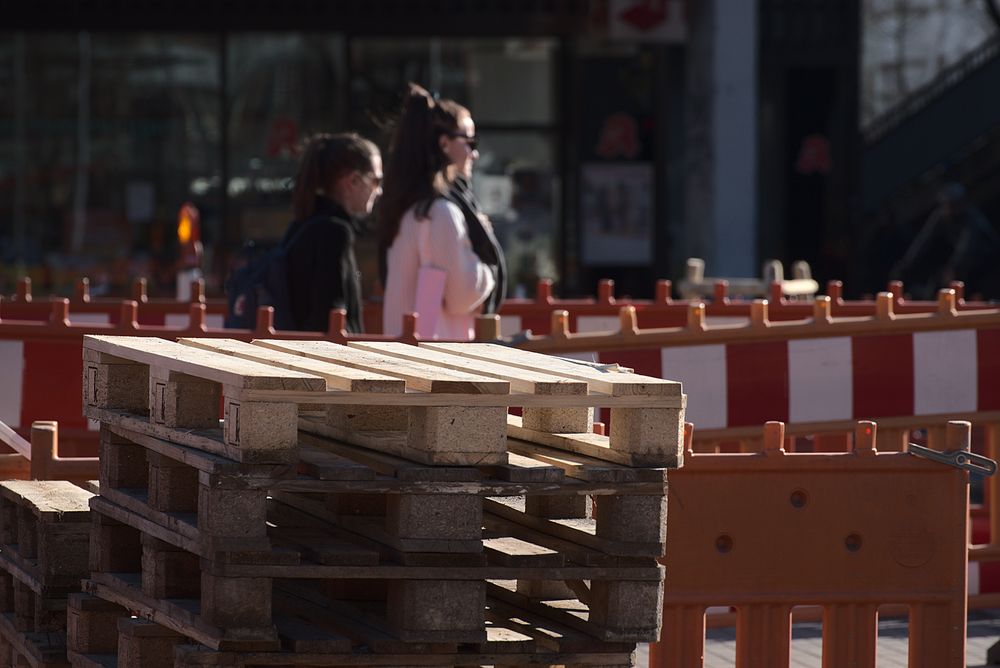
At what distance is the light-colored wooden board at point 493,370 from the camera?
4801 mm

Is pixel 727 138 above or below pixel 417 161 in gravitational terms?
above

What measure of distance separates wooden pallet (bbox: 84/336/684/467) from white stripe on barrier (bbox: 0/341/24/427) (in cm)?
331

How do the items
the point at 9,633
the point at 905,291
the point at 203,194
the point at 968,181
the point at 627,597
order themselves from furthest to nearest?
the point at 968,181
the point at 905,291
the point at 203,194
the point at 9,633
the point at 627,597

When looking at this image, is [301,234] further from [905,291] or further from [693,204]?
[905,291]

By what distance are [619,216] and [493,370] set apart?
15.7 metres

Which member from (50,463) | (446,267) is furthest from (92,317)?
(50,463)

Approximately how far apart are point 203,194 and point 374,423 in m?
15.2

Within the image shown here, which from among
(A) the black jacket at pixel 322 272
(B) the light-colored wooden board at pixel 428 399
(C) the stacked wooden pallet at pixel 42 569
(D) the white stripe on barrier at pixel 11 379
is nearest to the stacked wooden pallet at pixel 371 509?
(B) the light-colored wooden board at pixel 428 399

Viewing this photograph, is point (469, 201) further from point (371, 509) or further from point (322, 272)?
point (371, 509)

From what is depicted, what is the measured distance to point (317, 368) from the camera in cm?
486

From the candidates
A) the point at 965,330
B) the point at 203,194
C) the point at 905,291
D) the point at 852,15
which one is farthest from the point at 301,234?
the point at 905,291

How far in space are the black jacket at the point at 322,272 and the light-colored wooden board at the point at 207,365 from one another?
340 cm

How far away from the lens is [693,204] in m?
20.8

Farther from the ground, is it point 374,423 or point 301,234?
point 301,234
